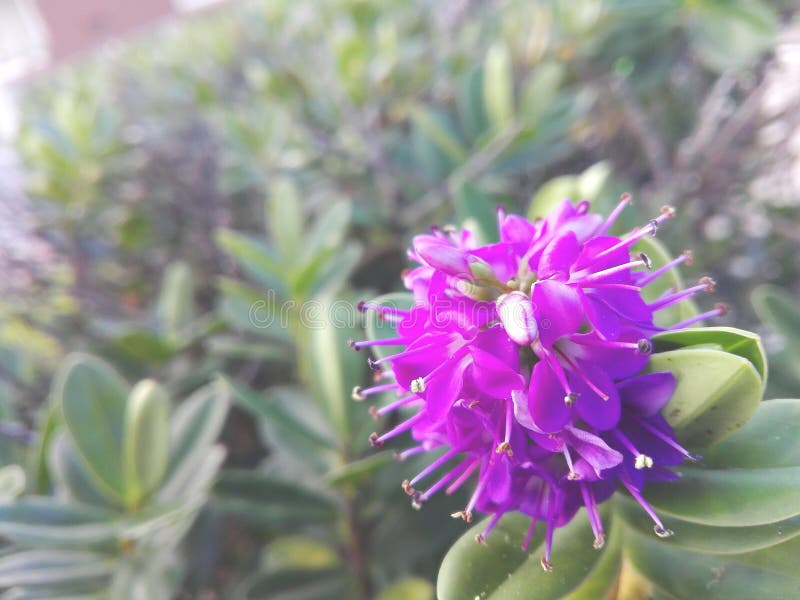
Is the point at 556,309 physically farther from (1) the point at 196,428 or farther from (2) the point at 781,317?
(1) the point at 196,428

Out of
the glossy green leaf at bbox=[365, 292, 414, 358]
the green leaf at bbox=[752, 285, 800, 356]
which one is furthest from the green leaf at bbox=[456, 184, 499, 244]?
the green leaf at bbox=[752, 285, 800, 356]

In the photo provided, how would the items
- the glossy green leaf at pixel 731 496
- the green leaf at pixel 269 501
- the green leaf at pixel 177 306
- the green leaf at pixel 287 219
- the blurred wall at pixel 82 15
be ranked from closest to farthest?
1. the glossy green leaf at pixel 731 496
2. the green leaf at pixel 269 501
3. the green leaf at pixel 287 219
4. the green leaf at pixel 177 306
5. the blurred wall at pixel 82 15

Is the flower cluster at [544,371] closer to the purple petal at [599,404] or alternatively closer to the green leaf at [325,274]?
the purple petal at [599,404]

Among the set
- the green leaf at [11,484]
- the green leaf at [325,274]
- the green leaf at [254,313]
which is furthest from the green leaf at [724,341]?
the green leaf at [11,484]

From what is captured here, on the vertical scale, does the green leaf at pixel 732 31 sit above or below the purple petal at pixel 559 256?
above

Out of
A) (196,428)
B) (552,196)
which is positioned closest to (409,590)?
(196,428)

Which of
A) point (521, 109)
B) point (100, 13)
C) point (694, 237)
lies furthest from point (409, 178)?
point (100, 13)

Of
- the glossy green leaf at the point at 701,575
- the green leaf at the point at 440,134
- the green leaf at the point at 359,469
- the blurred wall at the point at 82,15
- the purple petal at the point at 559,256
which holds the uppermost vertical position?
the blurred wall at the point at 82,15
